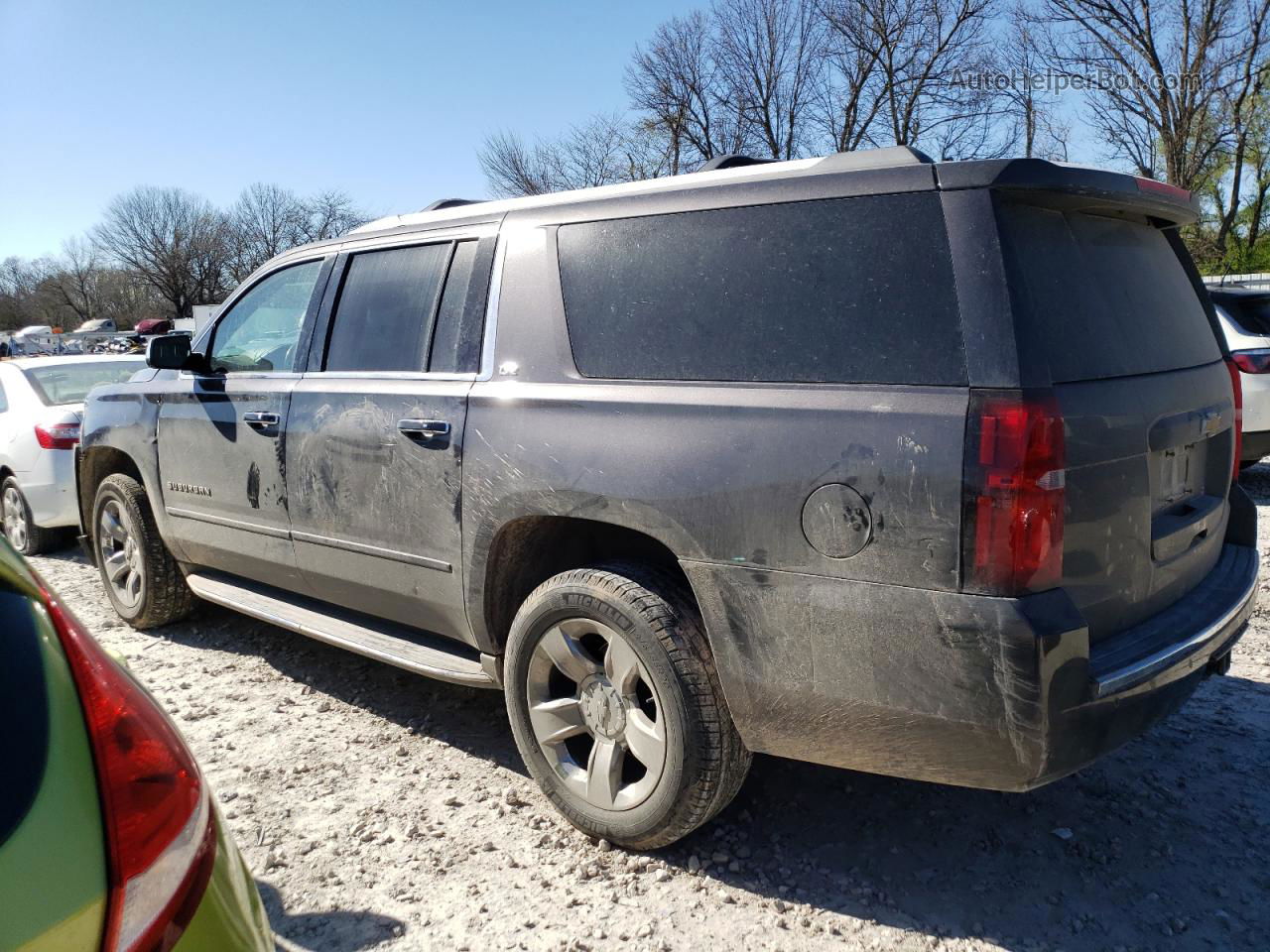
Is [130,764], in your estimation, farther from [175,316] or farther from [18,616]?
[175,316]

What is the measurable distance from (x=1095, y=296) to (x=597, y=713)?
1.85 metres

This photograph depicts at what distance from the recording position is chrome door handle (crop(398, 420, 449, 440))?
3277 mm

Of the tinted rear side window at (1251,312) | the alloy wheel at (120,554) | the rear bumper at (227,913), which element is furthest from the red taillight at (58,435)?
the tinted rear side window at (1251,312)

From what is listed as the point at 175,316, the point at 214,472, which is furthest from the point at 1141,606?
the point at 175,316

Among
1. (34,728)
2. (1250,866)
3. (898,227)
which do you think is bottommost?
(1250,866)

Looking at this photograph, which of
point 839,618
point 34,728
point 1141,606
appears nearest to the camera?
point 34,728

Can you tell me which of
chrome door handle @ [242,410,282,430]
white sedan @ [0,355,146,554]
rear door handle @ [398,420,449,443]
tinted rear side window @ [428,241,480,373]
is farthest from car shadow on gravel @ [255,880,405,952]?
white sedan @ [0,355,146,554]

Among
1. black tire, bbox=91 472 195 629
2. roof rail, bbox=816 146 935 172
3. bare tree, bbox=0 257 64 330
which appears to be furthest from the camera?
bare tree, bbox=0 257 64 330

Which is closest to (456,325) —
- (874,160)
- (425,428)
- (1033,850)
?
(425,428)

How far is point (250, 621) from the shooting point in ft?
17.9

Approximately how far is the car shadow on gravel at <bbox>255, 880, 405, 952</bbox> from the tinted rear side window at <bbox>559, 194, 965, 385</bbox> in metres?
1.71

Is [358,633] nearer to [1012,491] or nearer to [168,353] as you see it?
[168,353]

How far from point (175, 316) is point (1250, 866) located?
3052 inches

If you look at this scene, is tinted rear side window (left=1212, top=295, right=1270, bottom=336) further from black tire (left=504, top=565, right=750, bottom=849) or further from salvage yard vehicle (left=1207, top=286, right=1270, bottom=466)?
black tire (left=504, top=565, right=750, bottom=849)
